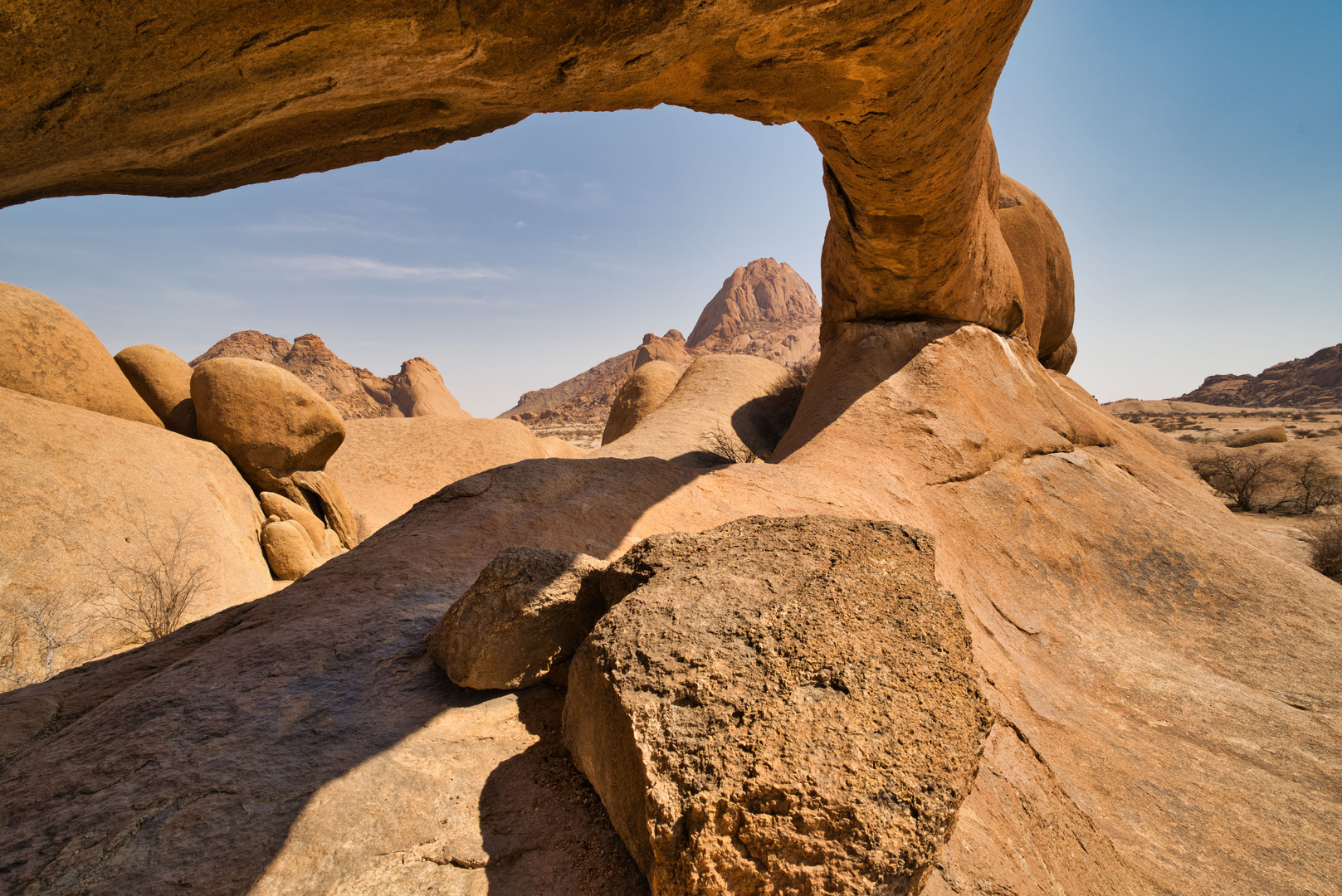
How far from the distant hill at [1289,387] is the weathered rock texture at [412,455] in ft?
157

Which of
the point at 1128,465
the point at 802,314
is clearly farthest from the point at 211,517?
the point at 802,314

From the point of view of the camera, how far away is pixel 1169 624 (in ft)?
12.1

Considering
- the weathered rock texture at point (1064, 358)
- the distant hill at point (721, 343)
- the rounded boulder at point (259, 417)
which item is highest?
the distant hill at point (721, 343)

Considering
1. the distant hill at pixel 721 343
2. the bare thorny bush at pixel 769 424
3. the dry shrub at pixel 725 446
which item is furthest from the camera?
the distant hill at pixel 721 343

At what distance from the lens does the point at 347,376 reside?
3155 centimetres

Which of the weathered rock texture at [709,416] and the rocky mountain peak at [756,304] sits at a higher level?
the rocky mountain peak at [756,304]

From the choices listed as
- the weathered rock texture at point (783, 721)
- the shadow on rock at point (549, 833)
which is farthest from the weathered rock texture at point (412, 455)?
the weathered rock texture at point (783, 721)

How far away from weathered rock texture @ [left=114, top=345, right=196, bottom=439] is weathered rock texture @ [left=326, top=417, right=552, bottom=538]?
2127mm

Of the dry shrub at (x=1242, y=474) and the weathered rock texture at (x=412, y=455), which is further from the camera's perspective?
the dry shrub at (x=1242, y=474)

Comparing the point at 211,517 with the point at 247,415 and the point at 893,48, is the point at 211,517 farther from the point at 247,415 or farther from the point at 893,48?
the point at 893,48

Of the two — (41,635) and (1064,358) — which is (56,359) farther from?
(1064,358)

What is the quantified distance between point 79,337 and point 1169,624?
852 centimetres

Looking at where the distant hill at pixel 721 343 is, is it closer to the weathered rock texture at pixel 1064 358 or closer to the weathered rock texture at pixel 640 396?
the weathered rock texture at pixel 640 396

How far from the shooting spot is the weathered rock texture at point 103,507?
3.84m
